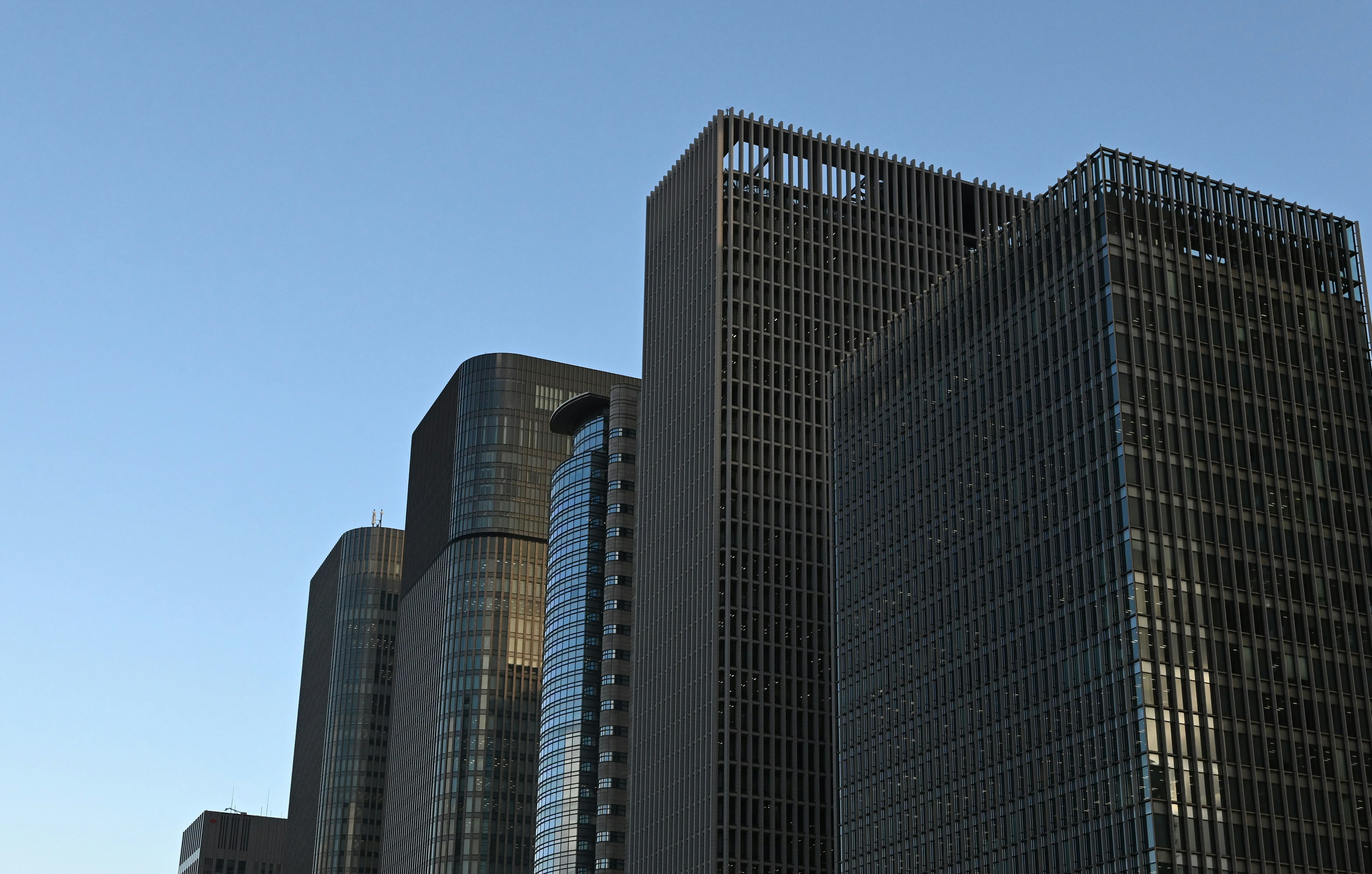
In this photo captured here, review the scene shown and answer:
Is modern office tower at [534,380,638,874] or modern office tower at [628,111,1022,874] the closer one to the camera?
modern office tower at [628,111,1022,874]

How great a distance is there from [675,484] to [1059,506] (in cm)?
5548

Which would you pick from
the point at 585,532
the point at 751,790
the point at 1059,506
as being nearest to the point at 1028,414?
the point at 1059,506

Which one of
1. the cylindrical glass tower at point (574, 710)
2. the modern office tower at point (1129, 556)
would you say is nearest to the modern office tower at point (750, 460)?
the modern office tower at point (1129, 556)

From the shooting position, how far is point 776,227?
16712 centimetres

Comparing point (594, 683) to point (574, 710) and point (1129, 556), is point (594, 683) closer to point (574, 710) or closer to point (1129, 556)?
point (574, 710)

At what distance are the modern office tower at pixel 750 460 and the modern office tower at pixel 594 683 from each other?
50.2ft

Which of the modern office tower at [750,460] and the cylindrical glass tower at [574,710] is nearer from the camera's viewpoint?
the modern office tower at [750,460]

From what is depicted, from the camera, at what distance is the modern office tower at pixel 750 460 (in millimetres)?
148875

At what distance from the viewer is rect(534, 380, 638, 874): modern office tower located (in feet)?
597

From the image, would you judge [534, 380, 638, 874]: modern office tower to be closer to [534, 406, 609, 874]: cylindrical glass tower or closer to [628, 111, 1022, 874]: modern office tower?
[534, 406, 609, 874]: cylindrical glass tower

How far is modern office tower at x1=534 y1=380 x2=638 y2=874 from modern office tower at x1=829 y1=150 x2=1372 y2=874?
48.7 meters

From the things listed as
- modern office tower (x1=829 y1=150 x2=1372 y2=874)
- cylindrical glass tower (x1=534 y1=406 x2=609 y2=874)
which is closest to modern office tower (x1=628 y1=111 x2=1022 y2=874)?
modern office tower (x1=829 y1=150 x2=1372 y2=874)

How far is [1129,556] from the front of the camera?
109 metres

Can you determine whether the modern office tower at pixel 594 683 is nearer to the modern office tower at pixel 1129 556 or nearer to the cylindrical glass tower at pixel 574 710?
the cylindrical glass tower at pixel 574 710
